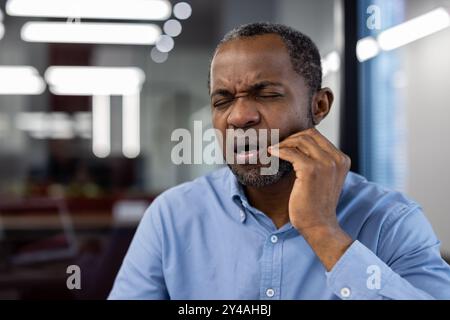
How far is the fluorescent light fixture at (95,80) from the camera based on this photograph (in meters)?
2.16

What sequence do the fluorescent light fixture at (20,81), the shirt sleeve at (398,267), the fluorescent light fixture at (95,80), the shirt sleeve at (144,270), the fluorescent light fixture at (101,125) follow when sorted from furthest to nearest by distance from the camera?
1. the fluorescent light fixture at (20,81)
2. the fluorescent light fixture at (101,125)
3. the fluorescent light fixture at (95,80)
4. the shirt sleeve at (144,270)
5. the shirt sleeve at (398,267)

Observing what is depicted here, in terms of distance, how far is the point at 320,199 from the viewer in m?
0.47

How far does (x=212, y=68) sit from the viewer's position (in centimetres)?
53

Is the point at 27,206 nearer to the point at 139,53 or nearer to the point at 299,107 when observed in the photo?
the point at 139,53

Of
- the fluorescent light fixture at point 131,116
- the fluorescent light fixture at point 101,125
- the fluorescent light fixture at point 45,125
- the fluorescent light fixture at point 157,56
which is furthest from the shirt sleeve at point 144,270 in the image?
the fluorescent light fixture at point 45,125

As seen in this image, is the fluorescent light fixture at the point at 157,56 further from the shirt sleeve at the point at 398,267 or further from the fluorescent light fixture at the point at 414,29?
the shirt sleeve at the point at 398,267

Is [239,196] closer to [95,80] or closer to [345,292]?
[345,292]

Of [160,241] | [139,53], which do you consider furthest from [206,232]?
[139,53]

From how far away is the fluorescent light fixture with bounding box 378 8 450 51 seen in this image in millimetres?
571

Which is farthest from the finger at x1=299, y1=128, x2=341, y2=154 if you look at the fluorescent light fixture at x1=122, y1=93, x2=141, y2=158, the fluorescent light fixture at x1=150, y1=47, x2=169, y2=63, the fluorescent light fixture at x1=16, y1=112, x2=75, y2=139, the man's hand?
the fluorescent light fixture at x1=16, y1=112, x2=75, y2=139

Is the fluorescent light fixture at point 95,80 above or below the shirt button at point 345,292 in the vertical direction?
above

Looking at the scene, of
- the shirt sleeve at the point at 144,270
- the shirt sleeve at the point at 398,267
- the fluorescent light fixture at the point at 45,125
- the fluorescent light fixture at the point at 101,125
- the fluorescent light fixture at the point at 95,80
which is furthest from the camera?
the fluorescent light fixture at the point at 45,125

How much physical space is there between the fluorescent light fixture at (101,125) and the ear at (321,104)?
2.09 m

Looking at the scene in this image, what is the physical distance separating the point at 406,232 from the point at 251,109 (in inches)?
7.9
